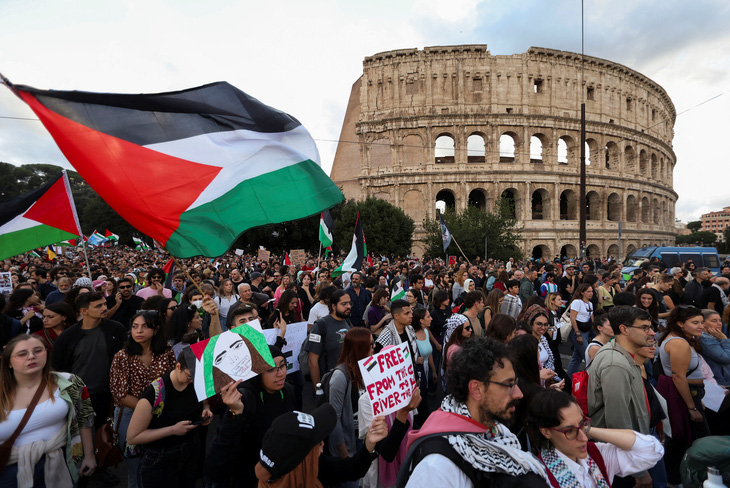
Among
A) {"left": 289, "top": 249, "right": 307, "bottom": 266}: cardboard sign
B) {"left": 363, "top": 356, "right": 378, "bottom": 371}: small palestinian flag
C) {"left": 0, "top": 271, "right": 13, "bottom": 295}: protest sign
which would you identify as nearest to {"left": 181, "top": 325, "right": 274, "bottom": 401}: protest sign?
{"left": 363, "top": 356, "right": 378, "bottom": 371}: small palestinian flag

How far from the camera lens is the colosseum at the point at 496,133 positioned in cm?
3694

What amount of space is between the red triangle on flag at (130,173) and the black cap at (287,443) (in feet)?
8.06

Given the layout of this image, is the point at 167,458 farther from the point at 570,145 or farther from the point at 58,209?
the point at 570,145

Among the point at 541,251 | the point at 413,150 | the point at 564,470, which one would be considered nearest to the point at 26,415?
the point at 564,470

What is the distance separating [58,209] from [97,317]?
3.35m

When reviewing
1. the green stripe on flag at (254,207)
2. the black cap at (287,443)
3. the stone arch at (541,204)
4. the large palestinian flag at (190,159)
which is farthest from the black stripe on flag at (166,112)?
the stone arch at (541,204)

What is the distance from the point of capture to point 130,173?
366 cm

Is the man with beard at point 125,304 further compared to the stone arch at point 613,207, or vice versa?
the stone arch at point 613,207

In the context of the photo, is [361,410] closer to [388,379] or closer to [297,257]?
[388,379]

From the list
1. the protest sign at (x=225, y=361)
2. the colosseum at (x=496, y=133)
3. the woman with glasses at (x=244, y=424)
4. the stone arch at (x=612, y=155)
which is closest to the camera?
the woman with glasses at (x=244, y=424)

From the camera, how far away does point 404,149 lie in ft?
124

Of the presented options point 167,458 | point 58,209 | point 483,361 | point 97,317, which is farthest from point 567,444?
point 58,209

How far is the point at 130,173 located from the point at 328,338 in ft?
8.58

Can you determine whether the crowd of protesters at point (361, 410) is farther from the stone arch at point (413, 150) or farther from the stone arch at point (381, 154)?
the stone arch at point (381, 154)
